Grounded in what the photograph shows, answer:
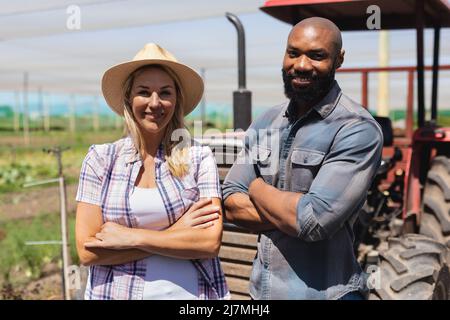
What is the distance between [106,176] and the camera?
1781mm

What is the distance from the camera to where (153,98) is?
5.73 feet

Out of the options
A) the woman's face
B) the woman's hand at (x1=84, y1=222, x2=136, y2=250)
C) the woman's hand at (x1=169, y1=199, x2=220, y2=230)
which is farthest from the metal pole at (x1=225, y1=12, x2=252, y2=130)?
the woman's hand at (x1=84, y1=222, x2=136, y2=250)

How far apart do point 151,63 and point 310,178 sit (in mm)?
609

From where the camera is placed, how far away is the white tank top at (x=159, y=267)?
68.2 inches

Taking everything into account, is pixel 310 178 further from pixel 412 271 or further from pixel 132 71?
pixel 412 271

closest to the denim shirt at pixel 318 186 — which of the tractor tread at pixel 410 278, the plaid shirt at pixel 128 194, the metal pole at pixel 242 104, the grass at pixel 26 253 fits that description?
the plaid shirt at pixel 128 194

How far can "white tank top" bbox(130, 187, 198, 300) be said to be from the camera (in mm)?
1732

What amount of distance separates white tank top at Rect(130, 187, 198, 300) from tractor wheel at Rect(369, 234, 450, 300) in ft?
4.10

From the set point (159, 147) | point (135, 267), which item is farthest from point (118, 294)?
point (159, 147)

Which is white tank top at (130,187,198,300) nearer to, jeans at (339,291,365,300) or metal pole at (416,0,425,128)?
jeans at (339,291,365,300)

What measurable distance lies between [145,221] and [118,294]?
236 mm

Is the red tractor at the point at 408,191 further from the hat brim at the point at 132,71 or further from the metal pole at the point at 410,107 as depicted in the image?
the hat brim at the point at 132,71

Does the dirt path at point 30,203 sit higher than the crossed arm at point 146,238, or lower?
lower

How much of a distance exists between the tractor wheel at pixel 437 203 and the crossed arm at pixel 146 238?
1720 millimetres
